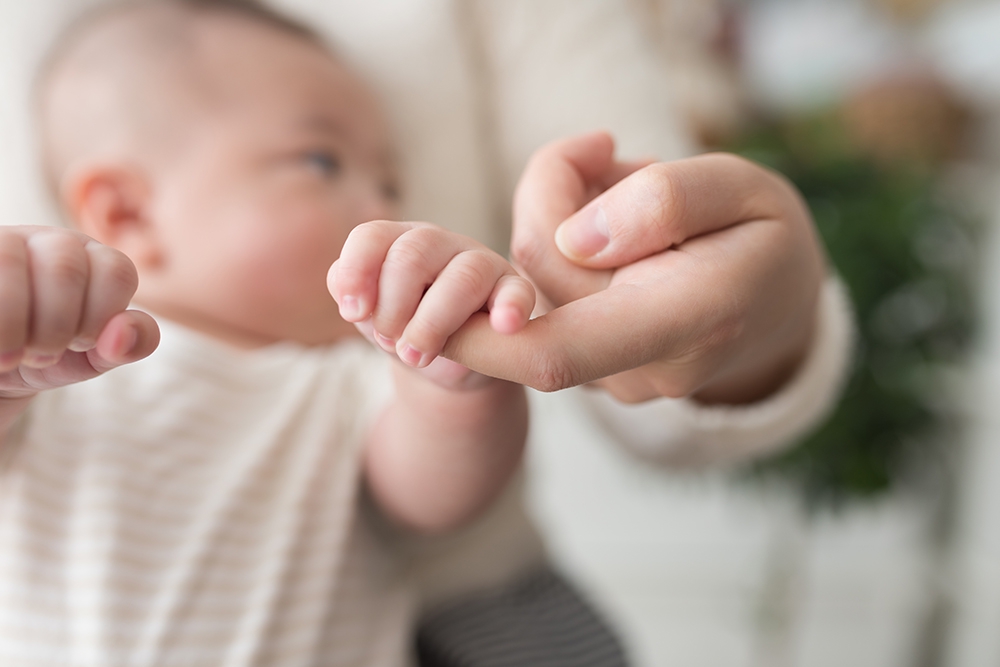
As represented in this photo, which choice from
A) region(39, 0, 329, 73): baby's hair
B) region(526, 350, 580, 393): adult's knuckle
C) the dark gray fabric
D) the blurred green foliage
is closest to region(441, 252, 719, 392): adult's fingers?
region(526, 350, 580, 393): adult's knuckle

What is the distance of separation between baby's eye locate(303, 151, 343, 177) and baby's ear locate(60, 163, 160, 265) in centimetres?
10

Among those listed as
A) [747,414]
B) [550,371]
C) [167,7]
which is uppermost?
[167,7]

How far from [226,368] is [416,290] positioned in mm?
226

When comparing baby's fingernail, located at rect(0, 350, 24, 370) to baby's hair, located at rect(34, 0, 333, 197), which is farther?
baby's hair, located at rect(34, 0, 333, 197)

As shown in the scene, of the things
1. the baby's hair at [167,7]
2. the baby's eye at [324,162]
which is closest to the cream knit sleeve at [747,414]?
the baby's eye at [324,162]

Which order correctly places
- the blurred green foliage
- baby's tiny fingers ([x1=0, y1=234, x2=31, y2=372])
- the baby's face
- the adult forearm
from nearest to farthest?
baby's tiny fingers ([x1=0, y1=234, x2=31, y2=372]) → the adult forearm → the baby's face → the blurred green foliage

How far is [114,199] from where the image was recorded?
43 centimetres

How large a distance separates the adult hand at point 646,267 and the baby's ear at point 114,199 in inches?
10.6

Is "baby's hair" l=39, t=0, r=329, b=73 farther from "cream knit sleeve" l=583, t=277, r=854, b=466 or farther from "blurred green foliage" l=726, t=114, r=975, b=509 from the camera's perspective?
"blurred green foliage" l=726, t=114, r=975, b=509

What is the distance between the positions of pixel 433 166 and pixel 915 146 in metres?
0.82

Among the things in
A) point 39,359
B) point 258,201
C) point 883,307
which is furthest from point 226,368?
point 883,307

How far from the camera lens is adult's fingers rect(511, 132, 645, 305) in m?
0.25

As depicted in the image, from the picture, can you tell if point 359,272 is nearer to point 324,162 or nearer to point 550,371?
point 550,371

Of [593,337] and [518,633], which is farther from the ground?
[593,337]
